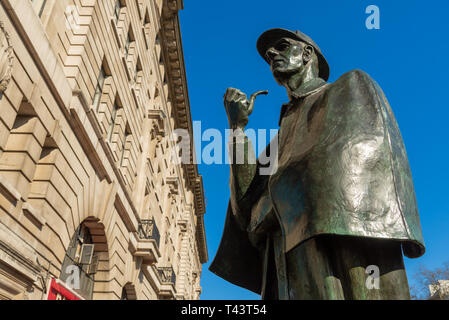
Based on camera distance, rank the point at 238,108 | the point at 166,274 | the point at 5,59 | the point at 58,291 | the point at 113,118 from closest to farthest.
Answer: the point at 238,108 < the point at 5,59 < the point at 58,291 < the point at 113,118 < the point at 166,274

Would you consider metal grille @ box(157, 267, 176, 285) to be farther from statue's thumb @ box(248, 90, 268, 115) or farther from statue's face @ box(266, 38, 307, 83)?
statue's face @ box(266, 38, 307, 83)

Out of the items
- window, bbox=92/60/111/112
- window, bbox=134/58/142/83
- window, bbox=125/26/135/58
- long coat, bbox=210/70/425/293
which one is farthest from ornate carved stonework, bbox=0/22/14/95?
window, bbox=134/58/142/83

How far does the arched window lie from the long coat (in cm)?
1208

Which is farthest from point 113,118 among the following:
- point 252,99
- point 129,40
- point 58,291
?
point 252,99

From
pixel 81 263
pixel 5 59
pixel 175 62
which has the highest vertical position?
pixel 175 62

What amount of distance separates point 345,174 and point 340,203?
6.8 inches

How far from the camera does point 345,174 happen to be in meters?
1.93

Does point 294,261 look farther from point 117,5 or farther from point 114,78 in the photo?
point 117,5

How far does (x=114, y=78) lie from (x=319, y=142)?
48.6ft

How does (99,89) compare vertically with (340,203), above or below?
above

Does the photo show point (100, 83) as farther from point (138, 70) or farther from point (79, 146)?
point (138, 70)

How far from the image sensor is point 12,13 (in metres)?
8.16

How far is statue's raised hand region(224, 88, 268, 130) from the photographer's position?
116 inches

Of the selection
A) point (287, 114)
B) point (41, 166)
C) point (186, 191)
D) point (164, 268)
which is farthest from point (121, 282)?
point (186, 191)
